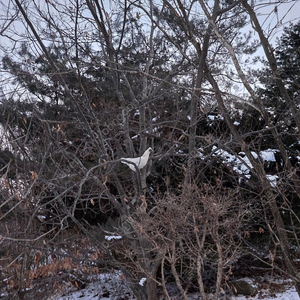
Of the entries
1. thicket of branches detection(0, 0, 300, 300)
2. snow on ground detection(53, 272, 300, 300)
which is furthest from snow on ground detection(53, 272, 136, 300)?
thicket of branches detection(0, 0, 300, 300)

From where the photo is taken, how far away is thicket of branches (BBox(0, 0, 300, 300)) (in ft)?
15.9

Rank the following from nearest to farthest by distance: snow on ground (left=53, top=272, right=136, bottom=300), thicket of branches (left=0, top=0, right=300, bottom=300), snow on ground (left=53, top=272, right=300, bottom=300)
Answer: thicket of branches (left=0, top=0, right=300, bottom=300)
snow on ground (left=53, top=272, right=300, bottom=300)
snow on ground (left=53, top=272, right=136, bottom=300)

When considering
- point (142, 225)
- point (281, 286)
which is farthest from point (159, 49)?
point (281, 286)

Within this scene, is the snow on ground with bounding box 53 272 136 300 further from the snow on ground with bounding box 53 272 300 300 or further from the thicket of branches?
the thicket of branches

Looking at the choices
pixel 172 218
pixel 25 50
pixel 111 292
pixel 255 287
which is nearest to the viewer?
pixel 172 218

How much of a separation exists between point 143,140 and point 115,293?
11.0ft

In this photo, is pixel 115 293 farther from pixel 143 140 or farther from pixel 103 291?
pixel 143 140

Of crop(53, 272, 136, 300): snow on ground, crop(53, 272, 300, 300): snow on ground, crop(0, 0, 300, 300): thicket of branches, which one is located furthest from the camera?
crop(53, 272, 136, 300): snow on ground

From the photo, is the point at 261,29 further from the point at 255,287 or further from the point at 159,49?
the point at 255,287

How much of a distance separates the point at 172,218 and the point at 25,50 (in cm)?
453

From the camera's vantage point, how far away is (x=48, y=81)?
23.5 feet

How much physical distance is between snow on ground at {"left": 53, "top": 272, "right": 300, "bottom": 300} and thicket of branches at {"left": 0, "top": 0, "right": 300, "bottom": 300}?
776 mm

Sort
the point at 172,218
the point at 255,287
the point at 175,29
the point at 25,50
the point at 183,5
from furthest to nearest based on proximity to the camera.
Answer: the point at 255,287 < the point at 175,29 < the point at 25,50 < the point at 183,5 < the point at 172,218

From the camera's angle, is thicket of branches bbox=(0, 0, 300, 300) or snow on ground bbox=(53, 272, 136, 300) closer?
thicket of branches bbox=(0, 0, 300, 300)
